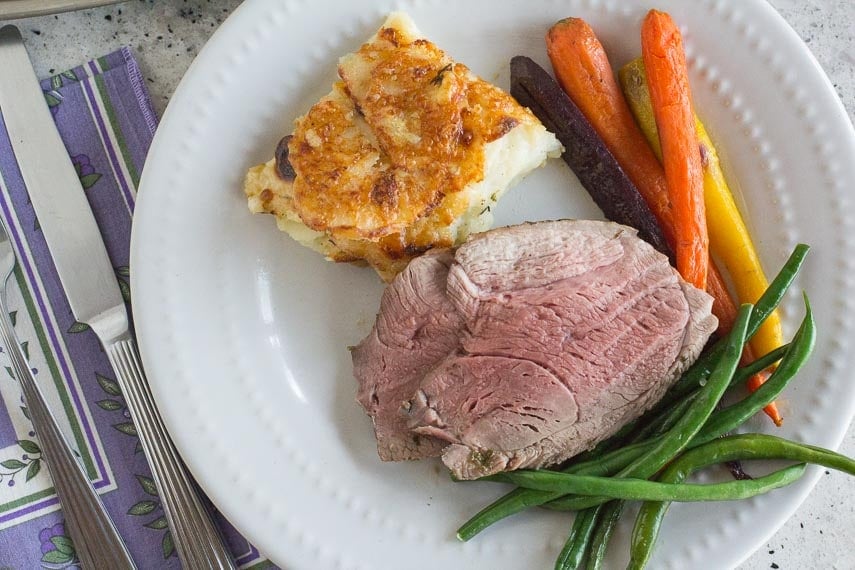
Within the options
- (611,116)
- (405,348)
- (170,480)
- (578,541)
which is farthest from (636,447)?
(170,480)

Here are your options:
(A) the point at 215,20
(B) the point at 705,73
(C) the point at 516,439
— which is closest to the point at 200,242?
(A) the point at 215,20

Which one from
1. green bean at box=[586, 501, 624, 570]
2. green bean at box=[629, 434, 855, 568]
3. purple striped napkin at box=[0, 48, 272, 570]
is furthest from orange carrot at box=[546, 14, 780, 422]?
purple striped napkin at box=[0, 48, 272, 570]

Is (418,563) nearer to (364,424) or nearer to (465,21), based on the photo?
(364,424)

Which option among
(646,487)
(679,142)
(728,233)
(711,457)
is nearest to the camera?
(646,487)

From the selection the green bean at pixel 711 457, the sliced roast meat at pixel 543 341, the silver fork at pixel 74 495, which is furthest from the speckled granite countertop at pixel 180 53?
the silver fork at pixel 74 495

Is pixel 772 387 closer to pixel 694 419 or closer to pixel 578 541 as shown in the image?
pixel 694 419

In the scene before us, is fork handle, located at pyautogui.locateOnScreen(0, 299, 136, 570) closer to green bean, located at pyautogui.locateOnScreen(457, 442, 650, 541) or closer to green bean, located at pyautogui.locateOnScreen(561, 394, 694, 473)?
green bean, located at pyautogui.locateOnScreen(457, 442, 650, 541)
